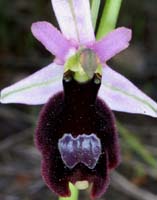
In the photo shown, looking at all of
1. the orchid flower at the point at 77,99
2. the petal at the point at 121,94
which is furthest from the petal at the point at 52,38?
→ the petal at the point at 121,94

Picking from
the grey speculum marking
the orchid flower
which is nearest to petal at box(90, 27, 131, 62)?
the orchid flower

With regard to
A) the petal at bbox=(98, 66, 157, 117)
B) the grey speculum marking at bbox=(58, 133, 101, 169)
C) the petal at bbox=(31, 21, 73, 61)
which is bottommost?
the grey speculum marking at bbox=(58, 133, 101, 169)

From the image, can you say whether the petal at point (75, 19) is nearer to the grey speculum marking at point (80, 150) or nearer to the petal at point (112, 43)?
the petal at point (112, 43)

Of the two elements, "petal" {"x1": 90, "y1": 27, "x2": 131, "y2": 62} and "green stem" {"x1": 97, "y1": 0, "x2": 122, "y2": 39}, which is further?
"green stem" {"x1": 97, "y1": 0, "x2": 122, "y2": 39}

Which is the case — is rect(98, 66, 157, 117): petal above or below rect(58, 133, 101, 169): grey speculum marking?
above

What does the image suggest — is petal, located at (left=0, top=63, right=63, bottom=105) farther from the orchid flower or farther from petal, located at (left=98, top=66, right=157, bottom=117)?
petal, located at (left=98, top=66, right=157, bottom=117)

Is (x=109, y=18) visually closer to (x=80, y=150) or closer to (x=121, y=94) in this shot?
(x=121, y=94)
